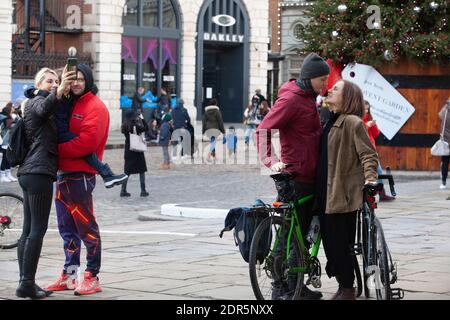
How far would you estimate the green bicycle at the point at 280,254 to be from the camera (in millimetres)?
7551

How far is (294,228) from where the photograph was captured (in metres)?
7.81

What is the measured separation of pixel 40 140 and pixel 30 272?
1033mm

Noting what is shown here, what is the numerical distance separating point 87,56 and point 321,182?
1381 inches

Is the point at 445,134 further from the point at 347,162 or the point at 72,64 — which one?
the point at 72,64

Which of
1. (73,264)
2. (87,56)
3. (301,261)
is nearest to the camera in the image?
(301,261)

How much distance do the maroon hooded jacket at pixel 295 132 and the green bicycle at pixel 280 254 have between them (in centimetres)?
24

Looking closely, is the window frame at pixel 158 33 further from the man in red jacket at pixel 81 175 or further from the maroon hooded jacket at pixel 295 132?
the maroon hooded jacket at pixel 295 132

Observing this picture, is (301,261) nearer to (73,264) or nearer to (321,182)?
(321,182)

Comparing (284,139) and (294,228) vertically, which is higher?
(284,139)

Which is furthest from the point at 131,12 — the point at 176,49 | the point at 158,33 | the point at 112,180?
the point at 112,180

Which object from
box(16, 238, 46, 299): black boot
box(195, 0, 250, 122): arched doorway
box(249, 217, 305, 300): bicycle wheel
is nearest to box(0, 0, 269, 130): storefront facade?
box(195, 0, 250, 122): arched doorway
